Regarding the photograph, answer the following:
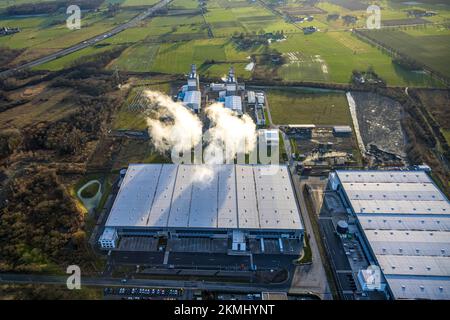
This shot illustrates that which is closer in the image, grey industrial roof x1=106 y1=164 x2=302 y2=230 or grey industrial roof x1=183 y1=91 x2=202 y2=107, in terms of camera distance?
grey industrial roof x1=106 y1=164 x2=302 y2=230

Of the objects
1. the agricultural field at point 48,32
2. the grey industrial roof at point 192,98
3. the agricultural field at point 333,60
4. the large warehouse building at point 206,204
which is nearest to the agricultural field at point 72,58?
the agricultural field at point 48,32

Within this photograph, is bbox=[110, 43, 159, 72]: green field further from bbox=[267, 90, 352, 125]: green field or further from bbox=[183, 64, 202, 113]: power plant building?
bbox=[267, 90, 352, 125]: green field

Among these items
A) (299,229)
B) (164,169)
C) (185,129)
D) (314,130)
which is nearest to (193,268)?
(299,229)

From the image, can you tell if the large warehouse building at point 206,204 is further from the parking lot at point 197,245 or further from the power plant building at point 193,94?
the power plant building at point 193,94

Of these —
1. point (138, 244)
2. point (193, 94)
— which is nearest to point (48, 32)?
point (193, 94)

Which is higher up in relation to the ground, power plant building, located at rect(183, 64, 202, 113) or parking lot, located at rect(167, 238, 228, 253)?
power plant building, located at rect(183, 64, 202, 113)

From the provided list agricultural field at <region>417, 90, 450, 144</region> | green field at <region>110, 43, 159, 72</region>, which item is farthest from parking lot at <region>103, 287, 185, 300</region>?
green field at <region>110, 43, 159, 72</region>

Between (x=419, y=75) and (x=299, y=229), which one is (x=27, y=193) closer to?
(x=299, y=229)
